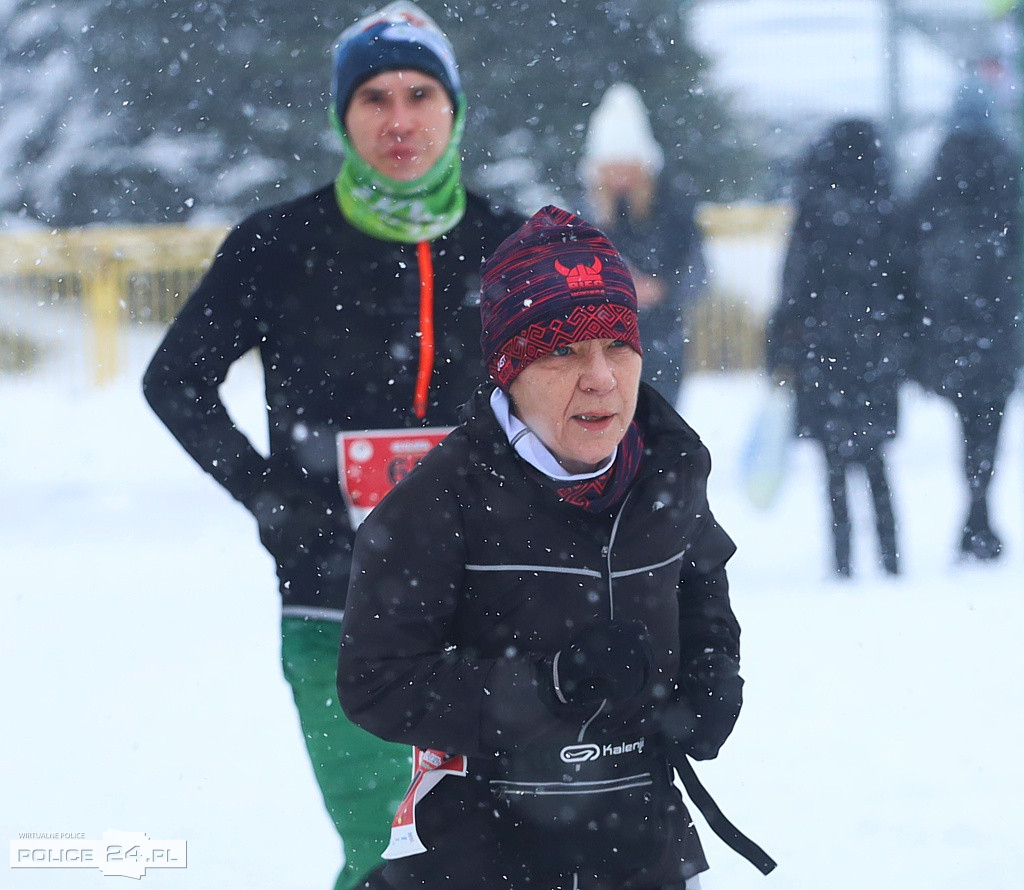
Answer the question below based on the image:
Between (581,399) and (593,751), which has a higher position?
(581,399)

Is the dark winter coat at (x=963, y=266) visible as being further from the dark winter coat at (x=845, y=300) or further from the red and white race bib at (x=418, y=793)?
the red and white race bib at (x=418, y=793)

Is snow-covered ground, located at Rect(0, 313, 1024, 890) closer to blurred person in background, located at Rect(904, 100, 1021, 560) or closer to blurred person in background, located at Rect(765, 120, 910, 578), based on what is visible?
blurred person in background, located at Rect(765, 120, 910, 578)

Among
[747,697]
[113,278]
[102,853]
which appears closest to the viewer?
[102,853]

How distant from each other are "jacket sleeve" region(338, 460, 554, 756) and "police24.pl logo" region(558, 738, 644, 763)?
0.30 feet

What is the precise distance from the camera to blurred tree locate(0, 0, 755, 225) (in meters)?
16.8

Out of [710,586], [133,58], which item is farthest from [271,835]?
[133,58]

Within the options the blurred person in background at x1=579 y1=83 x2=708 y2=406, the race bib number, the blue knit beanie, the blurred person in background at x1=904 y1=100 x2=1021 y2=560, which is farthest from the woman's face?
the blurred person in background at x1=904 y1=100 x2=1021 y2=560

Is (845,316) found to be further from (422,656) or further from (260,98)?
(260,98)

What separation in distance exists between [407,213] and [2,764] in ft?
8.31

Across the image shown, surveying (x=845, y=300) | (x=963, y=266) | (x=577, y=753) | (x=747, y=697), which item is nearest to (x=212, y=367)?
(x=577, y=753)

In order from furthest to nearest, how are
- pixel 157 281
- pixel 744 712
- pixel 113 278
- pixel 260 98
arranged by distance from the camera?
pixel 260 98
pixel 157 281
pixel 113 278
pixel 744 712

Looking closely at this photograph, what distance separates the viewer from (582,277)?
1792mm

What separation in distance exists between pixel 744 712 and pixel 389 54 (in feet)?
9.15

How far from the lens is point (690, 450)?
1.80 meters
